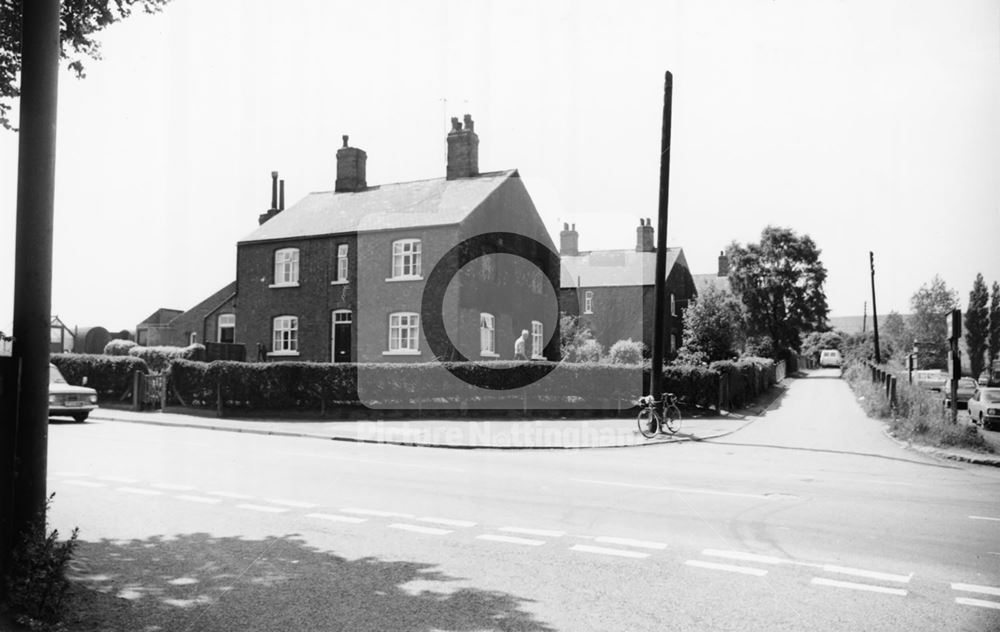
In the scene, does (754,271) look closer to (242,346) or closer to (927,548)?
(242,346)

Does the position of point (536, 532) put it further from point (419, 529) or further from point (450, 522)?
point (419, 529)

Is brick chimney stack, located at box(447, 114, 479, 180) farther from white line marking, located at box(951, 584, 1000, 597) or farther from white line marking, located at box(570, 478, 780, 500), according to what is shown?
white line marking, located at box(951, 584, 1000, 597)

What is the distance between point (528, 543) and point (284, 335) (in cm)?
2914

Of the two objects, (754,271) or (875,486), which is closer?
(875,486)

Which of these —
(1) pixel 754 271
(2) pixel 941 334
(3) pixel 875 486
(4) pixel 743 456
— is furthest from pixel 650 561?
(2) pixel 941 334

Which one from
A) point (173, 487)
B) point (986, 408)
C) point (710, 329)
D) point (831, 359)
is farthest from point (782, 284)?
point (173, 487)

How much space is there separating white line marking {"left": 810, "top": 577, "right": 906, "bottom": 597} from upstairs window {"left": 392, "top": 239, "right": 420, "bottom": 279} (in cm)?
2567

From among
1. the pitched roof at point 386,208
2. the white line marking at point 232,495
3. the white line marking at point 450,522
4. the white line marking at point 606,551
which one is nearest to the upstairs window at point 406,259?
the pitched roof at point 386,208

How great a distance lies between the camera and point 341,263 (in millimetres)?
32750

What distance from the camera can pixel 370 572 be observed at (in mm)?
5902

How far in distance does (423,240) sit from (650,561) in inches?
990

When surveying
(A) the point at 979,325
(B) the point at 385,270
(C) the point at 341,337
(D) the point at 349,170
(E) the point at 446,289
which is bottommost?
(C) the point at 341,337

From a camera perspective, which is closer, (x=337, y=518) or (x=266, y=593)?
(x=266, y=593)

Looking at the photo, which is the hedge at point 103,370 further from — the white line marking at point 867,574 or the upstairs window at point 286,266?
the white line marking at point 867,574
